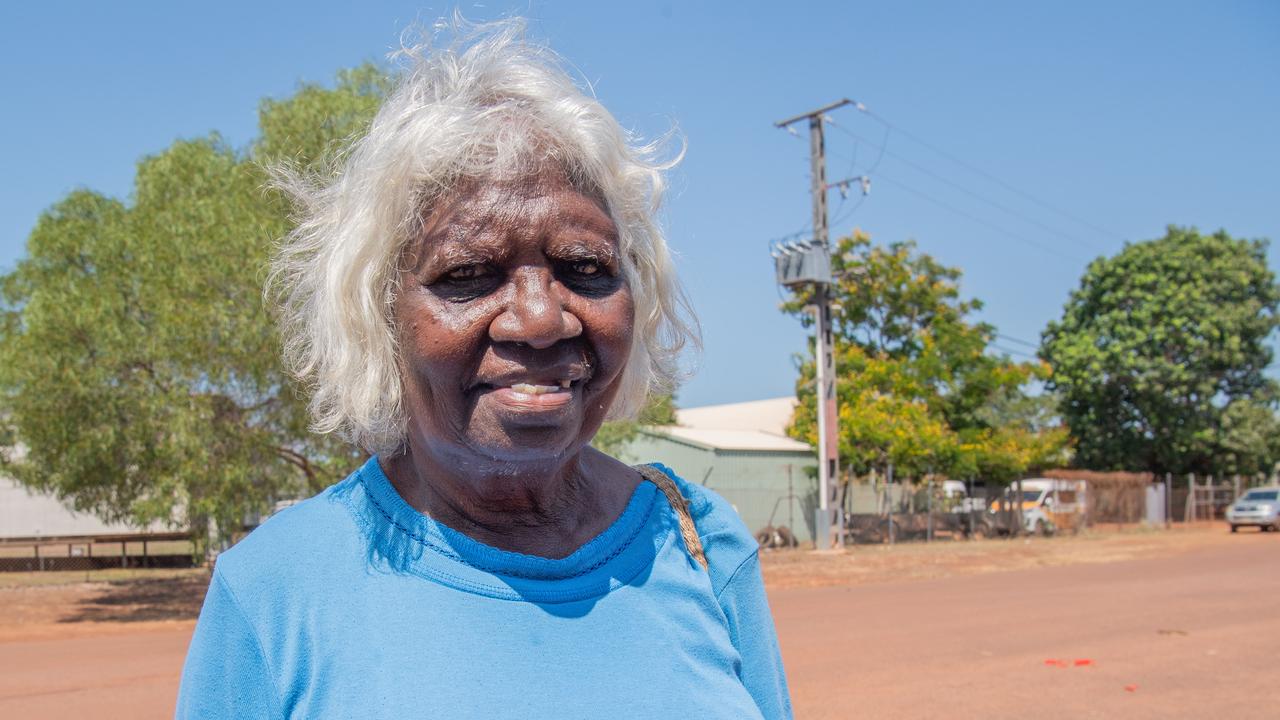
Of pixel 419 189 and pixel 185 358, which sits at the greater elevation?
pixel 185 358

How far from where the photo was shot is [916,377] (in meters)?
32.1

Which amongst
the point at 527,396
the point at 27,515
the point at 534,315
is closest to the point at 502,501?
the point at 527,396

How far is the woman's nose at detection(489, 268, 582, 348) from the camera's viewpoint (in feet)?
5.08

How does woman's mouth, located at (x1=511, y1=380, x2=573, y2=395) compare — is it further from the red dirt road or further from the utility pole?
the utility pole

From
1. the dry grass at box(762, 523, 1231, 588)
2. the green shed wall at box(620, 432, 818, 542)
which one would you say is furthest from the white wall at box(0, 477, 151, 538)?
the dry grass at box(762, 523, 1231, 588)

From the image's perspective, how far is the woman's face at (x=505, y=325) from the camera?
156 centimetres

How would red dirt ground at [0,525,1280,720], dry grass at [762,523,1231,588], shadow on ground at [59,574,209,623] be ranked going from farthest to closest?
dry grass at [762,523,1231,588]
shadow on ground at [59,574,209,623]
red dirt ground at [0,525,1280,720]

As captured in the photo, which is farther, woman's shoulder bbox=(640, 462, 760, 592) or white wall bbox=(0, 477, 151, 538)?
white wall bbox=(0, 477, 151, 538)

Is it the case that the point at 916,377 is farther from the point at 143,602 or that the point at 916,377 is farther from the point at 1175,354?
the point at 143,602

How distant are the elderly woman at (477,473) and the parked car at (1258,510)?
127 feet

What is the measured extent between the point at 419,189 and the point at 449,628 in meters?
0.62

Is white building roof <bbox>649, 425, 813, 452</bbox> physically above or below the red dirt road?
above

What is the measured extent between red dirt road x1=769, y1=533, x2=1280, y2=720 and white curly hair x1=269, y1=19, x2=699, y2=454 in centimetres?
641

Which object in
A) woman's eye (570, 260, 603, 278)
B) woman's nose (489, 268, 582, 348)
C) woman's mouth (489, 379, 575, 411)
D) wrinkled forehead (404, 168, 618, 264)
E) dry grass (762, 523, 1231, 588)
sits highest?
wrinkled forehead (404, 168, 618, 264)
